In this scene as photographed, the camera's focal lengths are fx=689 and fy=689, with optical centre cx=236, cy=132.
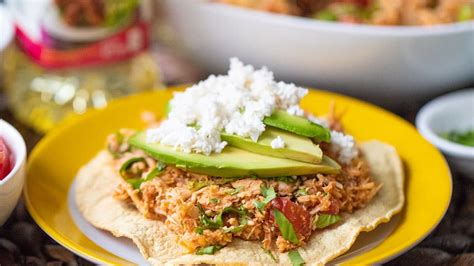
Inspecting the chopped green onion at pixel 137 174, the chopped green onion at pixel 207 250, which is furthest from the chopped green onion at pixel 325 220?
the chopped green onion at pixel 137 174

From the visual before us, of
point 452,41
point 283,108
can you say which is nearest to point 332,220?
point 283,108

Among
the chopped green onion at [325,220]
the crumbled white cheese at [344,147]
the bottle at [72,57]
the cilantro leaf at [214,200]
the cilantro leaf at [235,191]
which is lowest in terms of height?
the bottle at [72,57]

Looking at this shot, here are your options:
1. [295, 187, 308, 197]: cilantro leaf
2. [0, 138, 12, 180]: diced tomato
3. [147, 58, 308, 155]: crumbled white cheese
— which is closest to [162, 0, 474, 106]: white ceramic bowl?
[147, 58, 308, 155]: crumbled white cheese

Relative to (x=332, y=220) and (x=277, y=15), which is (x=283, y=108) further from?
(x=277, y=15)

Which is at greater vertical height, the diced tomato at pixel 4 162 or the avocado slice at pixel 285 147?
the avocado slice at pixel 285 147

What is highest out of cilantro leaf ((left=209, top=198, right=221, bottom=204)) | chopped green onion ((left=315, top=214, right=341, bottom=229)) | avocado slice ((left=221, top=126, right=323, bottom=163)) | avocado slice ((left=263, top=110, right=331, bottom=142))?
avocado slice ((left=263, top=110, right=331, bottom=142))

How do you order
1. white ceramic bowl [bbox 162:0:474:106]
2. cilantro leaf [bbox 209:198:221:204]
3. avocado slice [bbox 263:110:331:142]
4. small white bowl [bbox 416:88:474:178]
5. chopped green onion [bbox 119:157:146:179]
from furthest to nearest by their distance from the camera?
white ceramic bowl [bbox 162:0:474:106] < small white bowl [bbox 416:88:474:178] < chopped green onion [bbox 119:157:146:179] < avocado slice [bbox 263:110:331:142] < cilantro leaf [bbox 209:198:221:204]

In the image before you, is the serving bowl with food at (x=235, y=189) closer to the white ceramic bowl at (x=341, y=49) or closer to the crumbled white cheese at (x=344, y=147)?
the crumbled white cheese at (x=344, y=147)

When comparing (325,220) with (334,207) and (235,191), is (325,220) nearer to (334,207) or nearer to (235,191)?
(334,207)

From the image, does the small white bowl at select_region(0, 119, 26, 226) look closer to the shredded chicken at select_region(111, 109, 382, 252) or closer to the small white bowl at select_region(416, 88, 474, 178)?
the shredded chicken at select_region(111, 109, 382, 252)
